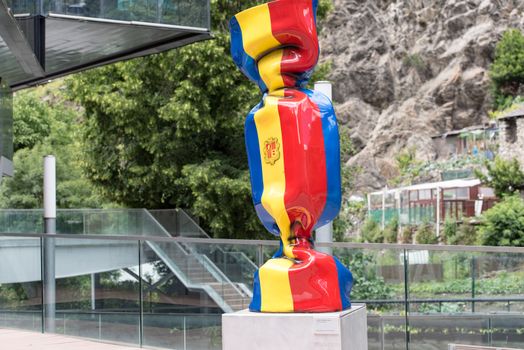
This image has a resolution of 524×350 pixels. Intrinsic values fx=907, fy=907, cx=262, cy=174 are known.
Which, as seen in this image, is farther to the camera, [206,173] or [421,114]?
[421,114]

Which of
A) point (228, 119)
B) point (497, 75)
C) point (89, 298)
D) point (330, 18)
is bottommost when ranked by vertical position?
point (89, 298)

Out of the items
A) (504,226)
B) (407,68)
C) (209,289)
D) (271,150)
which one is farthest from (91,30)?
(407,68)

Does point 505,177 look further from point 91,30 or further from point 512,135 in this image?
point 91,30

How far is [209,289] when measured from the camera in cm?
998

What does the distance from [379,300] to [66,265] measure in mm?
4614

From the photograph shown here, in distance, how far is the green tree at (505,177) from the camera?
4581 centimetres

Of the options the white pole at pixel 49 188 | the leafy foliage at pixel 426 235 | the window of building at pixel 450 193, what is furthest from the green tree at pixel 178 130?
the window of building at pixel 450 193

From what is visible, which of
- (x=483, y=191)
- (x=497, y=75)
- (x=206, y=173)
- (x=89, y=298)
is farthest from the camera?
(x=497, y=75)

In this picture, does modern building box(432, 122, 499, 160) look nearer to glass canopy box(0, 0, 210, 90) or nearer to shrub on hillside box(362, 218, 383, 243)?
shrub on hillside box(362, 218, 383, 243)

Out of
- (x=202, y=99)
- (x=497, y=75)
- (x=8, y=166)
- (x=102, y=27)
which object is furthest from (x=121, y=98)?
(x=497, y=75)

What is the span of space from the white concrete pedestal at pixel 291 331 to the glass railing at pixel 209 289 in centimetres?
168

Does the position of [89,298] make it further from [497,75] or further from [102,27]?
[497,75]

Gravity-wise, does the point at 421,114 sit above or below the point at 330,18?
below

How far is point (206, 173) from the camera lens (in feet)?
77.9
